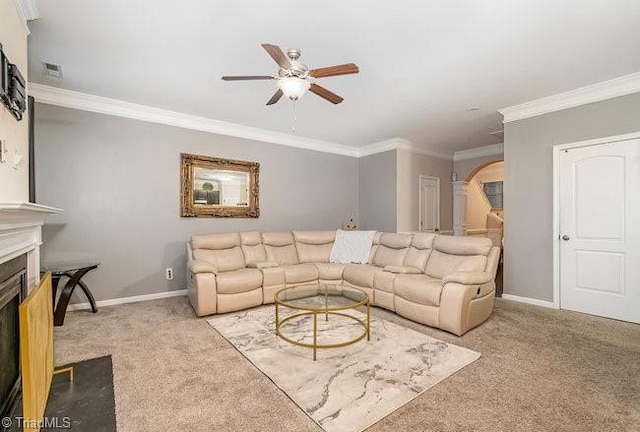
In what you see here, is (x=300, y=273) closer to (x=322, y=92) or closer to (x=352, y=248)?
(x=352, y=248)

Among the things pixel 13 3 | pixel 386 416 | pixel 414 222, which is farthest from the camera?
pixel 414 222

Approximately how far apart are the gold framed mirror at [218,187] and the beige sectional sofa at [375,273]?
0.58 meters

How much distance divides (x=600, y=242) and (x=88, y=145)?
601cm

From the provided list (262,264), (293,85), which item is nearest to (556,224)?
(293,85)

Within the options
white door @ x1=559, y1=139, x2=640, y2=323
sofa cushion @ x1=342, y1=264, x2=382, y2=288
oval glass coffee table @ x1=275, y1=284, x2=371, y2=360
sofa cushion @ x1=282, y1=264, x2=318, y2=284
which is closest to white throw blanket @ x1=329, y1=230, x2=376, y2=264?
sofa cushion @ x1=342, y1=264, x2=382, y2=288

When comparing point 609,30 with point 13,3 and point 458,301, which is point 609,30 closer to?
point 458,301

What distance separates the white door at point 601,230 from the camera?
3227 millimetres

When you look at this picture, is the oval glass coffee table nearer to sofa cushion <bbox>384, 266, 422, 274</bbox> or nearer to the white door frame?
sofa cushion <bbox>384, 266, 422, 274</bbox>

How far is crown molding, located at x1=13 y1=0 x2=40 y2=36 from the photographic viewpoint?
197 cm

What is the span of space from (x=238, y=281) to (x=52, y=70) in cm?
278

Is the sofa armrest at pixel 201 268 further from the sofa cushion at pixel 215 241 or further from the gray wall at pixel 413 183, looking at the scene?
the gray wall at pixel 413 183

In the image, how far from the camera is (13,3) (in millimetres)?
1895

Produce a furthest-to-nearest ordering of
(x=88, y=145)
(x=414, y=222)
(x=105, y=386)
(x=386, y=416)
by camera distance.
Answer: (x=414, y=222), (x=88, y=145), (x=105, y=386), (x=386, y=416)

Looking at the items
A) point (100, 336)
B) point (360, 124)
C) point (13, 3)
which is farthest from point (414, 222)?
point (13, 3)
